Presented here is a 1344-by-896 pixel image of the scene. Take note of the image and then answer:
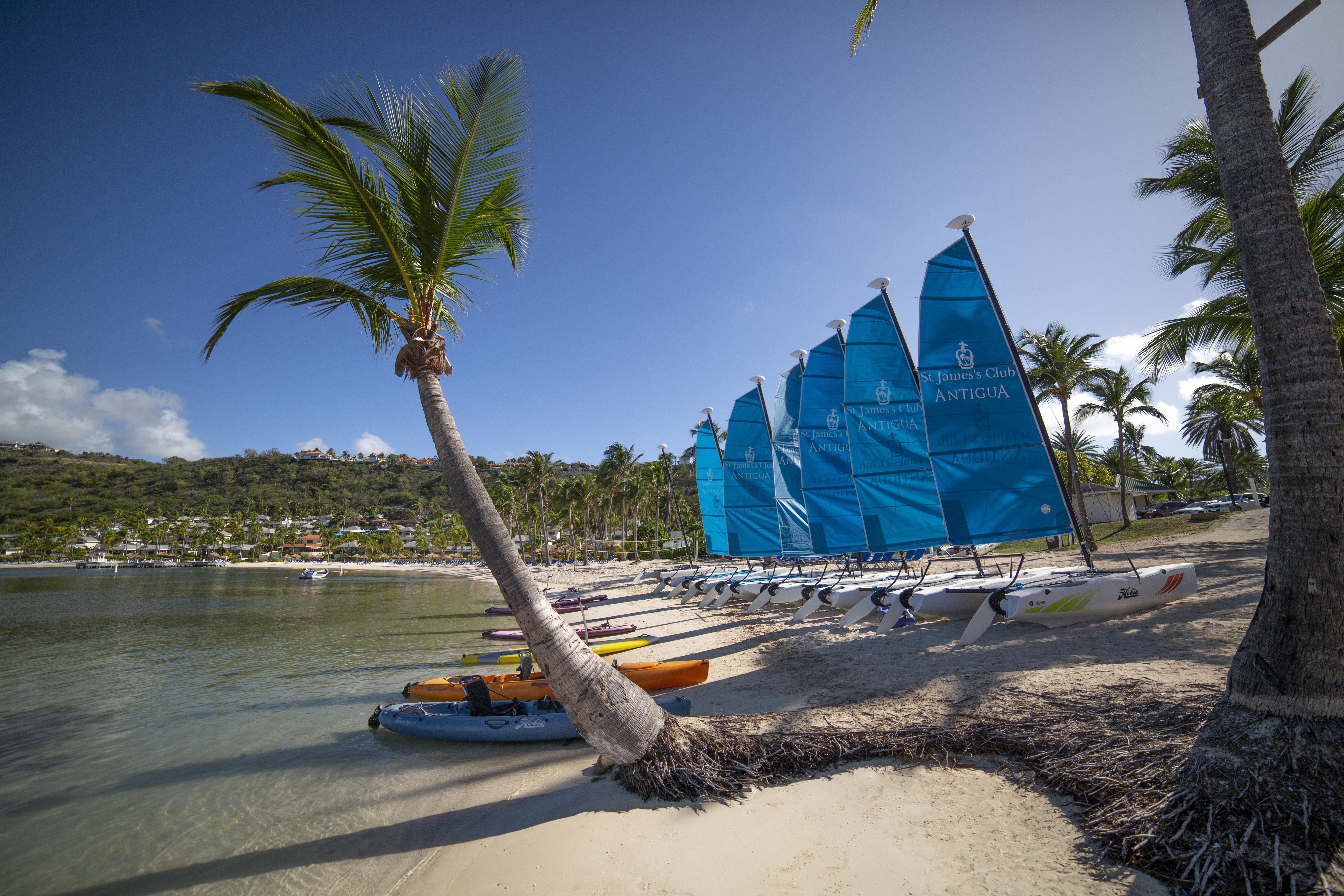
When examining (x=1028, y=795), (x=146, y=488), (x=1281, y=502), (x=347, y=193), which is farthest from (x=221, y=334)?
(x=146, y=488)

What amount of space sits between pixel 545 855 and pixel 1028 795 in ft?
12.7

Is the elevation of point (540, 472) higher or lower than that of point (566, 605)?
higher

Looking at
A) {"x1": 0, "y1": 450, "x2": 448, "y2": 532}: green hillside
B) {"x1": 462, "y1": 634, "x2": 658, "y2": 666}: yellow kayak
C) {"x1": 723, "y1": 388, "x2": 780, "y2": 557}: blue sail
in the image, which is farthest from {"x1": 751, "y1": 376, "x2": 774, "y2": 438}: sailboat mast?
{"x1": 0, "y1": 450, "x2": 448, "y2": 532}: green hillside

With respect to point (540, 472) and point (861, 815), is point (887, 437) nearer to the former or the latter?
point (861, 815)

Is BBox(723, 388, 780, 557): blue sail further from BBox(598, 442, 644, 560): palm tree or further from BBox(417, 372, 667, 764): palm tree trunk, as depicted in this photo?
BBox(598, 442, 644, 560): palm tree

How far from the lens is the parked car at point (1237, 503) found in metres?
32.7

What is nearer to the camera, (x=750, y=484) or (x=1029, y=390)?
(x=1029, y=390)

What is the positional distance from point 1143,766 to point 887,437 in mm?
9625

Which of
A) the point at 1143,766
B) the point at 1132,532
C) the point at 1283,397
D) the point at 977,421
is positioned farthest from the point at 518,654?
the point at 1132,532

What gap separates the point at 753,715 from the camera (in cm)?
723

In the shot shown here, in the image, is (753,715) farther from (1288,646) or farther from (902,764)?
(1288,646)

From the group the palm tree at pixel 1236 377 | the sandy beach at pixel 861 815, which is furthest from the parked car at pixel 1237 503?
the sandy beach at pixel 861 815

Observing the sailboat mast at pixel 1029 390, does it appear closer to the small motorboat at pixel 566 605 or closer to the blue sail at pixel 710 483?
the blue sail at pixel 710 483

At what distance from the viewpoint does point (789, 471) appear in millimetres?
17562
